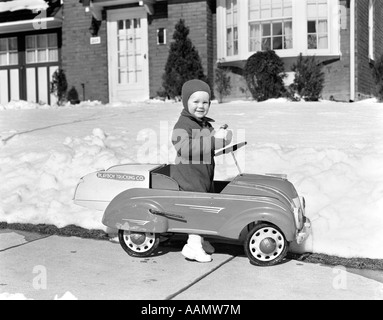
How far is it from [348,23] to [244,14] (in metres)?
2.66

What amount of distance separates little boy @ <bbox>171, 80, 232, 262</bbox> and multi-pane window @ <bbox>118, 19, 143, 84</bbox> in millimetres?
11833

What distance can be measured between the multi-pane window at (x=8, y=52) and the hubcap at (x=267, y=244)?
15.7 meters

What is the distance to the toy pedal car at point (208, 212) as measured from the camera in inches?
144

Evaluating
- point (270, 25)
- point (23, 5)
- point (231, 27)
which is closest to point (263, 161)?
point (270, 25)

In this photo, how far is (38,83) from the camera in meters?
17.3

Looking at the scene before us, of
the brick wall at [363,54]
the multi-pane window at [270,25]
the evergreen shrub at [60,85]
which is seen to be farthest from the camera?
the evergreen shrub at [60,85]

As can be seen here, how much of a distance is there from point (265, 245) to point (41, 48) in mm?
15248

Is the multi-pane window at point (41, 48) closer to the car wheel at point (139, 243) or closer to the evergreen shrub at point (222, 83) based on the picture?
the evergreen shrub at point (222, 83)

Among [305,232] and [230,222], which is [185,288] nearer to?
[230,222]

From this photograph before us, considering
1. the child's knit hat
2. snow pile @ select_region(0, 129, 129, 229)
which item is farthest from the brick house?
the child's knit hat

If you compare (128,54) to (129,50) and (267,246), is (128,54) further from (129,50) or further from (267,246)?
(267,246)

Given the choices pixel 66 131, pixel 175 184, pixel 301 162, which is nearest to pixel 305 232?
pixel 175 184

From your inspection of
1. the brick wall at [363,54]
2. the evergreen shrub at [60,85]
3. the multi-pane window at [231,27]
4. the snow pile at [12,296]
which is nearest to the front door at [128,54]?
the evergreen shrub at [60,85]

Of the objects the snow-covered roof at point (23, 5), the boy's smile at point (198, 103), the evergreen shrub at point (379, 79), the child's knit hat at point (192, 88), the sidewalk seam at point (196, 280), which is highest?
the snow-covered roof at point (23, 5)
